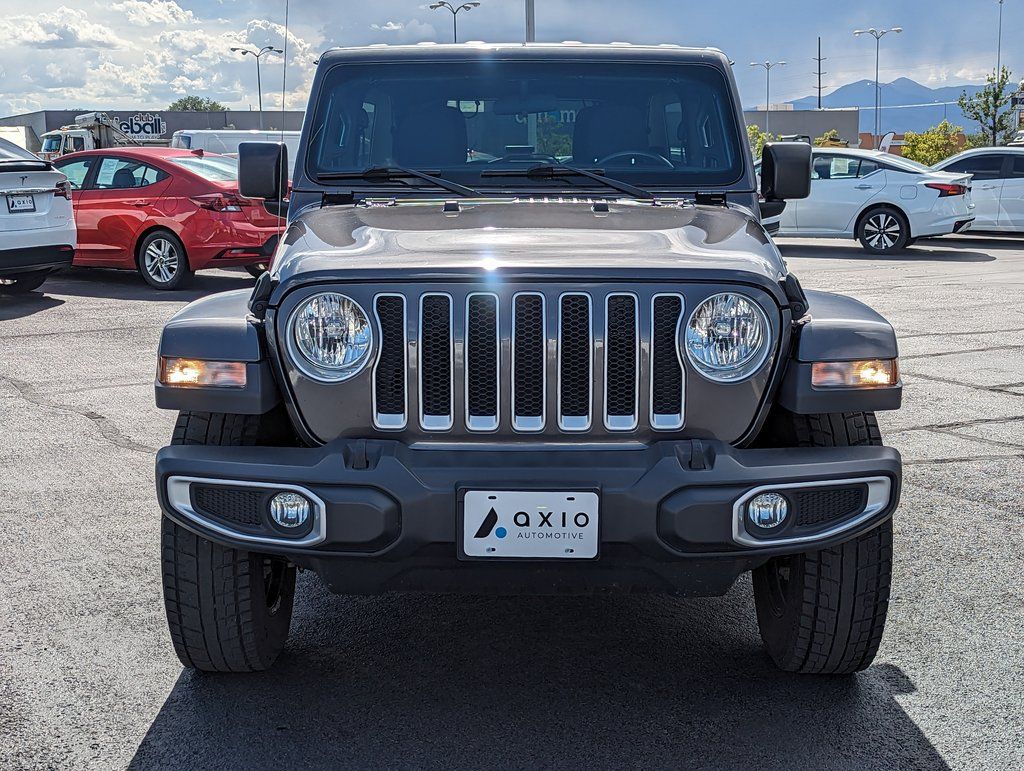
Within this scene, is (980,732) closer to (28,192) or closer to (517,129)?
(517,129)

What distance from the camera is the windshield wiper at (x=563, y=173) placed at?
4.42 meters

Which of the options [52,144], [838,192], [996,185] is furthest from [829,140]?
[838,192]

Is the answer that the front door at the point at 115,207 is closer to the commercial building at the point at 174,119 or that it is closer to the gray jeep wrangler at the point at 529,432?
the gray jeep wrangler at the point at 529,432

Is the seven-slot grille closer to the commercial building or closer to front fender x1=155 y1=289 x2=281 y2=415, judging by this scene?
front fender x1=155 y1=289 x2=281 y2=415

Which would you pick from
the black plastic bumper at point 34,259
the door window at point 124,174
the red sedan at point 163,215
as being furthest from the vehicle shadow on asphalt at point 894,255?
the black plastic bumper at point 34,259

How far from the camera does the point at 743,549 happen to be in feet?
10.1

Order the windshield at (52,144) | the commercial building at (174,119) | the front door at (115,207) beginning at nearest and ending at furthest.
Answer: the front door at (115,207)
the windshield at (52,144)
the commercial building at (174,119)

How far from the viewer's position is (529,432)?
3.12 m

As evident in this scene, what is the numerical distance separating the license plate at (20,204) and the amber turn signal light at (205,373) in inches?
369

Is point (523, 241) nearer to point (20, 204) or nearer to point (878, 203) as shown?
point (20, 204)

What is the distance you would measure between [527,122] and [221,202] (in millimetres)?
9033

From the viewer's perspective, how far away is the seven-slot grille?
10.2ft

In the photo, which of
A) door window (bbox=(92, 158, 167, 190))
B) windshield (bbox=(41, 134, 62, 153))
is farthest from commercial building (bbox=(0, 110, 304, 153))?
door window (bbox=(92, 158, 167, 190))

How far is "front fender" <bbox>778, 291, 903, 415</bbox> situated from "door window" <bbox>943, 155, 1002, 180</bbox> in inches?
660
